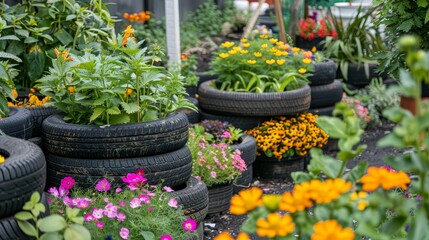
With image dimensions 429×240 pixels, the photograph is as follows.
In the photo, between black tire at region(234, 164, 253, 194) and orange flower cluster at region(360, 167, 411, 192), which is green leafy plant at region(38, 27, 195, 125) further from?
orange flower cluster at region(360, 167, 411, 192)

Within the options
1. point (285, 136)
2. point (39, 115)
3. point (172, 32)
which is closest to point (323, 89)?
point (285, 136)

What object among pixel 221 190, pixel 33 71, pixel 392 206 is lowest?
pixel 221 190

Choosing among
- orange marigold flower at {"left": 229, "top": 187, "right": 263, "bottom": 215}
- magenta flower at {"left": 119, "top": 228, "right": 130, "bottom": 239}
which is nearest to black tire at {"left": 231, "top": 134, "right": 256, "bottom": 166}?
magenta flower at {"left": 119, "top": 228, "right": 130, "bottom": 239}

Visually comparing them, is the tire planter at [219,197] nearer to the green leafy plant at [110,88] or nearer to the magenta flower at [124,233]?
the green leafy plant at [110,88]

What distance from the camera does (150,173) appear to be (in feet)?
15.0

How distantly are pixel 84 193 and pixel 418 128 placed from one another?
8.79 feet

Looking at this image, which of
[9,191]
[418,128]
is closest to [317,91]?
[9,191]

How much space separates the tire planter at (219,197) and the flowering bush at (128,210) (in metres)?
1.33

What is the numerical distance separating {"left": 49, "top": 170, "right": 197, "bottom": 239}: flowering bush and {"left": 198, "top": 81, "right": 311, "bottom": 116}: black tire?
8.19 feet

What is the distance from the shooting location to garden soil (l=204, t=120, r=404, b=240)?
5570 mm

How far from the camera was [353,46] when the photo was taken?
31.9 ft

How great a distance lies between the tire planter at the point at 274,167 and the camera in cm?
694

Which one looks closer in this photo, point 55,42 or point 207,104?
point 55,42

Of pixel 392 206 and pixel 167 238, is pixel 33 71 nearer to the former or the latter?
pixel 167 238
